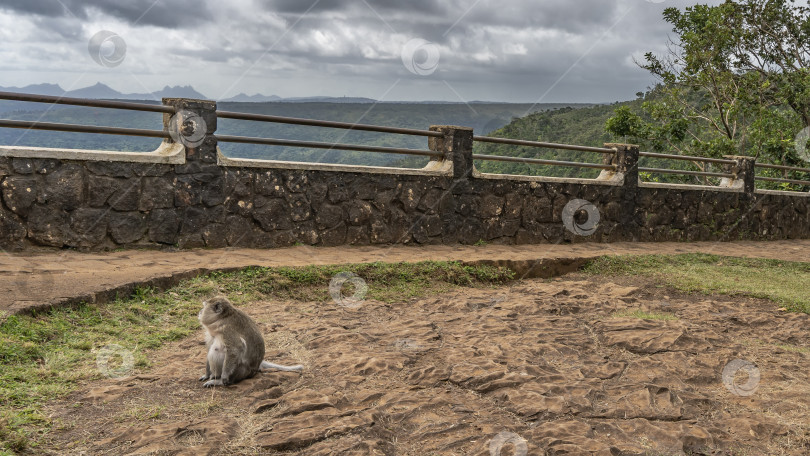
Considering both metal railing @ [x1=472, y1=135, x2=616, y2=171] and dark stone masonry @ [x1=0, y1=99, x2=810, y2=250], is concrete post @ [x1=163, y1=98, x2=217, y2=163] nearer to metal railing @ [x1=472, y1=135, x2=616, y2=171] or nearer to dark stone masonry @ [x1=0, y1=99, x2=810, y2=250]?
dark stone masonry @ [x1=0, y1=99, x2=810, y2=250]

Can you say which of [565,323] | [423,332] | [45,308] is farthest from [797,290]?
[45,308]

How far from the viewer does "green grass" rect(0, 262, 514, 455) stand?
3334 millimetres

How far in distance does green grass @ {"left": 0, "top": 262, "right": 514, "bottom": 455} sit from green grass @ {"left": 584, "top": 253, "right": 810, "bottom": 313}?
1.77 metres

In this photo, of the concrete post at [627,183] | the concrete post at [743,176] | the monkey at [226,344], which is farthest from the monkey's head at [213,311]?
the concrete post at [743,176]

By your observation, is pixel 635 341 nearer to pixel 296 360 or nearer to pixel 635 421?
pixel 635 421

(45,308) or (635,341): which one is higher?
(45,308)

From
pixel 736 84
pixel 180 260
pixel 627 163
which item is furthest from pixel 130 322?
pixel 736 84

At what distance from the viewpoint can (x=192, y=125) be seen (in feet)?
24.3

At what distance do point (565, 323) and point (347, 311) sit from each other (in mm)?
1827

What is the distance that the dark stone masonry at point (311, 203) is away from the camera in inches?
265

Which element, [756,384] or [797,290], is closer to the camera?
[756,384]

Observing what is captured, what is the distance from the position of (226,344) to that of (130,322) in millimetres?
1709

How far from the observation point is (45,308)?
4.62 m

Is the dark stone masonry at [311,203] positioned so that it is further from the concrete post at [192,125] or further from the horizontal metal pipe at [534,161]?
the horizontal metal pipe at [534,161]
